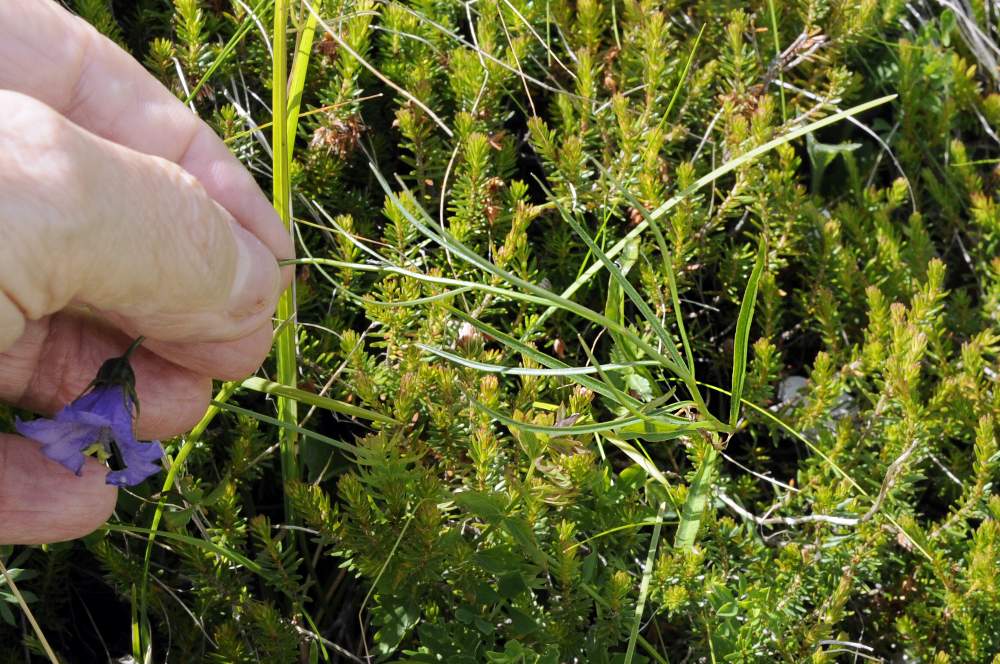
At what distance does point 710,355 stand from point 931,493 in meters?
0.55

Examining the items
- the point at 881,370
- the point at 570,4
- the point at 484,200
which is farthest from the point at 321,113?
the point at 881,370

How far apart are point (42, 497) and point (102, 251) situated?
52 centimetres

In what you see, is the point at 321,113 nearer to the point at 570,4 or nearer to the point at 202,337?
the point at 570,4

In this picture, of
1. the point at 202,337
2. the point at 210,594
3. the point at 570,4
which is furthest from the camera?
the point at 570,4

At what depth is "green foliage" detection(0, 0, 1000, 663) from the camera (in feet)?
5.86

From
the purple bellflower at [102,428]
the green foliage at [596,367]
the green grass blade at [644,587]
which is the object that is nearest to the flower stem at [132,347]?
the purple bellflower at [102,428]

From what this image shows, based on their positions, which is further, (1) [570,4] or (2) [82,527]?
(1) [570,4]

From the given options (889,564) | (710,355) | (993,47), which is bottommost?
(889,564)

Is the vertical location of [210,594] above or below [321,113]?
below

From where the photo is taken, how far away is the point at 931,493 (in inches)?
89.6

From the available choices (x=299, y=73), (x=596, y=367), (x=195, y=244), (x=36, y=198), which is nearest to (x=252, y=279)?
(x=195, y=244)

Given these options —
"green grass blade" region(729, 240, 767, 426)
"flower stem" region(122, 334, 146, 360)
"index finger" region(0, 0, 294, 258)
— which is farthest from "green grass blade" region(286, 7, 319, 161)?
"green grass blade" region(729, 240, 767, 426)

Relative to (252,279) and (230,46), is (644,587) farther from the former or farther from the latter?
(230,46)

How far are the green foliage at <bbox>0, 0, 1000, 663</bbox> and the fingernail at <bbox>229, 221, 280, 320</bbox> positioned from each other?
0.25 meters
